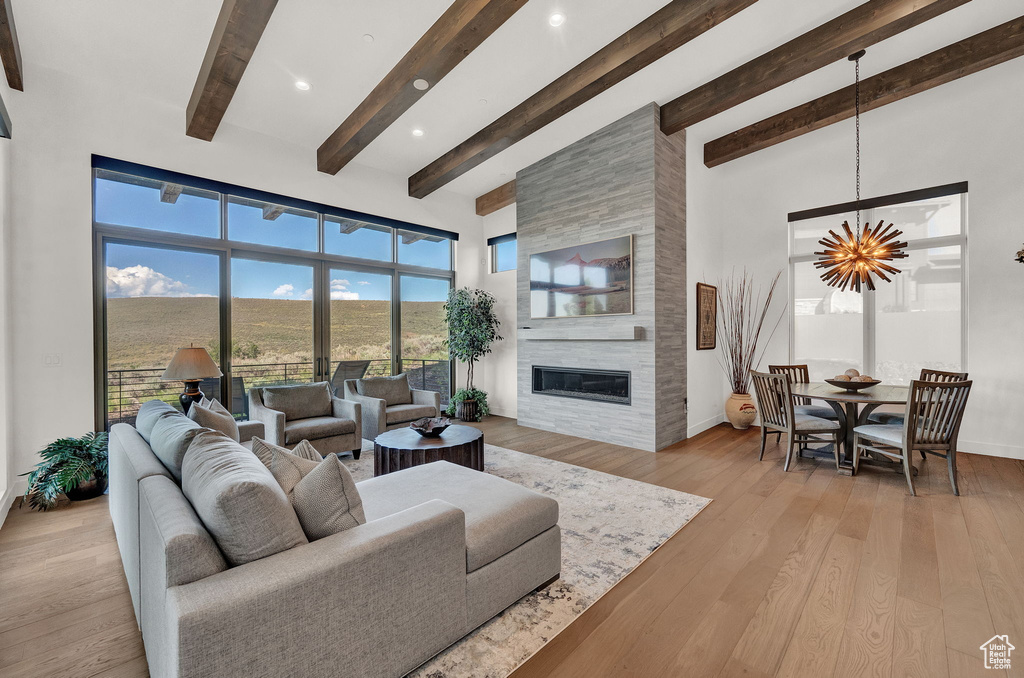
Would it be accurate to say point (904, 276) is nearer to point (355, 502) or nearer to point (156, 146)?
point (355, 502)

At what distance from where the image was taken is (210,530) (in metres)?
1.31

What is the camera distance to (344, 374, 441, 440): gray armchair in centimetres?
453

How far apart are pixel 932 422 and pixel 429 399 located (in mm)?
4573

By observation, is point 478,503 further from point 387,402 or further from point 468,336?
point 468,336

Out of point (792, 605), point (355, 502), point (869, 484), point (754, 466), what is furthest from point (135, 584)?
point (869, 484)

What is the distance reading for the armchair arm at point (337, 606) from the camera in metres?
1.09

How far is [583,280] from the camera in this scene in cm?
514

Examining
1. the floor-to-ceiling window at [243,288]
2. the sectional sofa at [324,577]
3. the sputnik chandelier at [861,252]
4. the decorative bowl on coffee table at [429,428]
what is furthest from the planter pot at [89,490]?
the sputnik chandelier at [861,252]

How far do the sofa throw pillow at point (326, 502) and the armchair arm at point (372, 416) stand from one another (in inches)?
119

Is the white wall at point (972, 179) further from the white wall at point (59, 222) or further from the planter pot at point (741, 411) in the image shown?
the white wall at point (59, 222)

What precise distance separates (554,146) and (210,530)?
5.13m

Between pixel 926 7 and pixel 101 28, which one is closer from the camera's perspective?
pixel 101 28

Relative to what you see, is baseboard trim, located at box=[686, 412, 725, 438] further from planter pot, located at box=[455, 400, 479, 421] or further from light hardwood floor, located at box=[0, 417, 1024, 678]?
planter pot, located at box=[455, 400, 479, 421]

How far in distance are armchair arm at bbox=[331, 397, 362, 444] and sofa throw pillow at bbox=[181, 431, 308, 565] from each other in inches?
113
